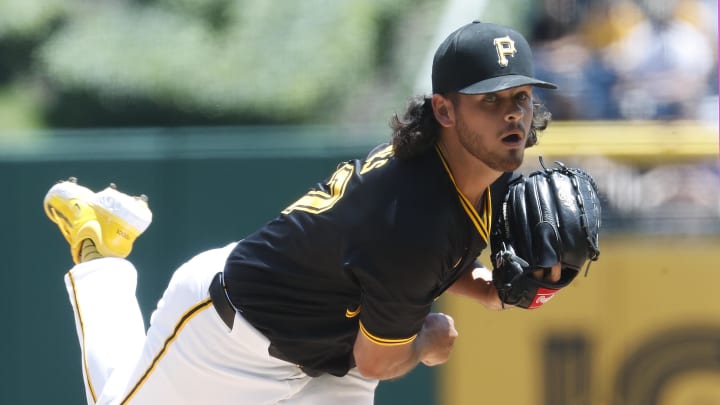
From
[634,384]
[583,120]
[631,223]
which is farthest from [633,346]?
[583,120]

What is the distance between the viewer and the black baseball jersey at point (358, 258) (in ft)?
9.66

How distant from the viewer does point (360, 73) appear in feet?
19.9

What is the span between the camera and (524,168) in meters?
4.75

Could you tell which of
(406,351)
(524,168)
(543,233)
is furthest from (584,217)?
(524,168)

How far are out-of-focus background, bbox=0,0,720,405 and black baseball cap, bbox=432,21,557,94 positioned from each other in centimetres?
181

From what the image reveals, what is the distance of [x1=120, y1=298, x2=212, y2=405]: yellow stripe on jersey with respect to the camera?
3.39 m

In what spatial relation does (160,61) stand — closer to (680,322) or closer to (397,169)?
(680,322)

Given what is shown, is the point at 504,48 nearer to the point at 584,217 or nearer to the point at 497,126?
the point at 497,126

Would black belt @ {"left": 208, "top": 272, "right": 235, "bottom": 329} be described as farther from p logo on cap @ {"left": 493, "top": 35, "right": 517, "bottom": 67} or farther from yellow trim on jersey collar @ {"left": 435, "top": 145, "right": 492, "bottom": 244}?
p logo on cap @ {"left": 493, "top": 35, "right": 517, "bottom": 67}

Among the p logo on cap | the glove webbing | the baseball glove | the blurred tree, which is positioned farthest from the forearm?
the blurred tree

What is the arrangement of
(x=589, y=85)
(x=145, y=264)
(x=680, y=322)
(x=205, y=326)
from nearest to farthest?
1. (x=205, y=326)
2. (x=680, y=322)
3. (x=145, y=264)
4. (x=589, y=85)

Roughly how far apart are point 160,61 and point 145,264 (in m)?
1.48

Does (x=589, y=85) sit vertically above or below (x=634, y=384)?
above

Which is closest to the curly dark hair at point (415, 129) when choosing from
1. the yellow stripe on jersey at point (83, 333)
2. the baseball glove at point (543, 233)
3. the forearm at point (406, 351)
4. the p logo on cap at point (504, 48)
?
the p logo on cap at point (504, 48)
